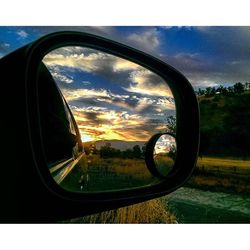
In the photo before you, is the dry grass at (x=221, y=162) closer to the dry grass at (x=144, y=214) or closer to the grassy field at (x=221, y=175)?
the grassy field at (x=221, y=175)

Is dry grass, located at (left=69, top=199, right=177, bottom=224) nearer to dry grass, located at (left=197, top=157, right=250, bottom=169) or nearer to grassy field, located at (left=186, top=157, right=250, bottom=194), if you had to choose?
Answer: grassy field, located at (left=186, top=157, right=250, bottom=194)

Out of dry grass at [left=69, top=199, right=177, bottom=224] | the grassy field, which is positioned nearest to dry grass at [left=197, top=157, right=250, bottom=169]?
the grassy field

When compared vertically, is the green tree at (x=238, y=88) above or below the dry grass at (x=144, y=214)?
above

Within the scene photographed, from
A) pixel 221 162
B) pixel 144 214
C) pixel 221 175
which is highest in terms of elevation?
pixel 221 162

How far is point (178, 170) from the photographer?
4.56 feet

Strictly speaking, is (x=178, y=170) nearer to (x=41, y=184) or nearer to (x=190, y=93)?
(x=190, y=93)

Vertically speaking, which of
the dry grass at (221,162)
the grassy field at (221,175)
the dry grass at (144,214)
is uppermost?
the dry grass at (221,162)

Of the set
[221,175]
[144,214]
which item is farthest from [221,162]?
[144,214]

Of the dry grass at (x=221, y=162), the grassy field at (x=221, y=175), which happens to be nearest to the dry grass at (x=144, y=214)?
the grassy field at (x=221, y=175)

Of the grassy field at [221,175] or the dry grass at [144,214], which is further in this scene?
the grassy field at [221,175]

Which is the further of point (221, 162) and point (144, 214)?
point (221, 162)

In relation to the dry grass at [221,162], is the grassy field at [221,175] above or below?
below

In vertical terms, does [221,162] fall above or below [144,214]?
above

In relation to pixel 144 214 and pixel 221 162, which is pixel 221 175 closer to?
pixel 221 162
